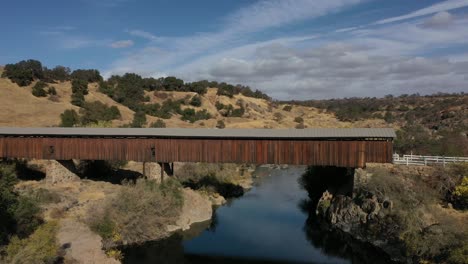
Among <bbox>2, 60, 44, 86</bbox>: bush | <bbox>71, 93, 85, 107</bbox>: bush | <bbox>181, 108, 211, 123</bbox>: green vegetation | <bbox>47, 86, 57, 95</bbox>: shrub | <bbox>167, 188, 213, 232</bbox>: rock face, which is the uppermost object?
<bbox>2, 60, 44, 86</bbox>: bush

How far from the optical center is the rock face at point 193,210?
3173cm

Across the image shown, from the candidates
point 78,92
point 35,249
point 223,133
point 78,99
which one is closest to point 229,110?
point 78,92

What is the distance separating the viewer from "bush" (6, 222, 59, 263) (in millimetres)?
18062

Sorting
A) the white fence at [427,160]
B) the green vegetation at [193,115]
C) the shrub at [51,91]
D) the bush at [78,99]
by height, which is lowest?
the white fence at [427,160]

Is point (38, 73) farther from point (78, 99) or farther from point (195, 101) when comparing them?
point (195, 101)

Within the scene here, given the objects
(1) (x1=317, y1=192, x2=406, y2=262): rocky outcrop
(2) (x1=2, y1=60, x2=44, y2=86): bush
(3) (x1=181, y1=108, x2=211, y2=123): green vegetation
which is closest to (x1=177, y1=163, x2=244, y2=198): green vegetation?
(1) (x1=317, y1=192, x2=406, y2=262): rocky outcrop

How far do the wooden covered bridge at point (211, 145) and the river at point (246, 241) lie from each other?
4865 mm

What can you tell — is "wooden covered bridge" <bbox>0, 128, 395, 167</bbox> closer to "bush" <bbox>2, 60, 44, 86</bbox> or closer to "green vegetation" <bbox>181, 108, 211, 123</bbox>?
"bush" <bbox>2, 60, 44, 86</bbox>

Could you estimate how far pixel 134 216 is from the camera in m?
27.9

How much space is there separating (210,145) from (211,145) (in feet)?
0.26

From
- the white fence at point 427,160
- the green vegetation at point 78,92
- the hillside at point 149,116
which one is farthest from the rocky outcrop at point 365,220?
the green vegetation at point 78,92

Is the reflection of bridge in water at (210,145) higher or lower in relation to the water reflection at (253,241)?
higher

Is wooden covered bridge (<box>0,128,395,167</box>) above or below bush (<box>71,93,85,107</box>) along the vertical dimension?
below

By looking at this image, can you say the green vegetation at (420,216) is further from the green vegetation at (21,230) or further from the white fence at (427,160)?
the green vegetation at (21,230)
